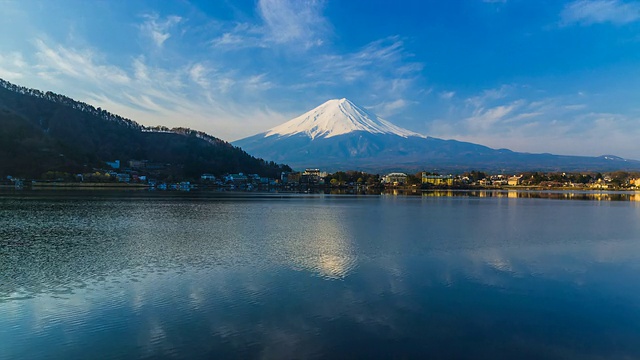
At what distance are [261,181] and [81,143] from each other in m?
30.7

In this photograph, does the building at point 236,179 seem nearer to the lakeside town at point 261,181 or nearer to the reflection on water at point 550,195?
the lakeside town at point 261,181

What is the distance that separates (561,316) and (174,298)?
18.2 ft

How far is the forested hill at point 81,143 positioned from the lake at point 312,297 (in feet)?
154

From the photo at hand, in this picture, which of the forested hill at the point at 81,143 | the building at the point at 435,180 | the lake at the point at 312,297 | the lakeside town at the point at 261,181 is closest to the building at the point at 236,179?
the lakeside town at the point at 261,181

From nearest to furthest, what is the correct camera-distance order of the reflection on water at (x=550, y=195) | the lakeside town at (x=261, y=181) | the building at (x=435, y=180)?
1. the reflection on water at (x=550, y=195)
2. the lakeside town at (x=261, y=181)
3. the building at (x=435, y=180)

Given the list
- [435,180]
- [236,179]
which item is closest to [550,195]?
[435,180]

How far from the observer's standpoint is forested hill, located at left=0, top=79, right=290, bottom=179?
2005 inches

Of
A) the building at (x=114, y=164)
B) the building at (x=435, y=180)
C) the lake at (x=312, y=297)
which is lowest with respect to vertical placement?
the lake at (x=312, y=297)

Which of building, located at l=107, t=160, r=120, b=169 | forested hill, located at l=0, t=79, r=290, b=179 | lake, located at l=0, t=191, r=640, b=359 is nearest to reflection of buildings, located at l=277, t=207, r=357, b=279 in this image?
lake, located at l=0, t=191, r=640, b=359

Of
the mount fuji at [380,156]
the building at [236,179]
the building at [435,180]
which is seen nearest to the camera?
the building at [236,179]

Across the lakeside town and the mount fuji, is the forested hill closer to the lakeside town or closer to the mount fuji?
the lakeside town

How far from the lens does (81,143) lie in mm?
67188

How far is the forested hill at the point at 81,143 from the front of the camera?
2005 inches

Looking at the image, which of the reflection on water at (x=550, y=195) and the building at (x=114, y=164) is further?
the building at (x=114, y=164)
